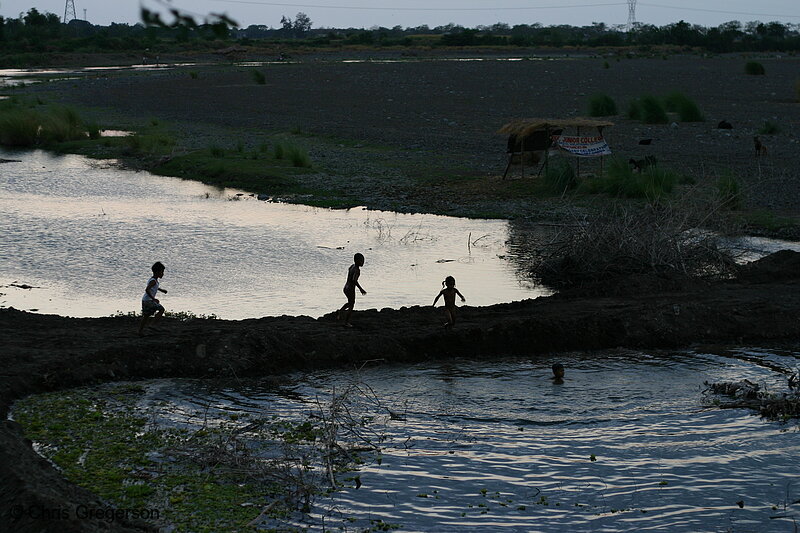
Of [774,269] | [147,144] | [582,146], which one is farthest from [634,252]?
[147,144]

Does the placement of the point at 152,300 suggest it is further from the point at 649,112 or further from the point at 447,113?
the point at 447,113

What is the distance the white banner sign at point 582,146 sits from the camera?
2256 cm

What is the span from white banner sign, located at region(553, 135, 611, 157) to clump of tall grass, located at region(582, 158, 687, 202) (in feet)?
1.39

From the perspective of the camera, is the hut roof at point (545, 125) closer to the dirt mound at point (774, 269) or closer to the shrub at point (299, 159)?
the shrub at point (299, 159)

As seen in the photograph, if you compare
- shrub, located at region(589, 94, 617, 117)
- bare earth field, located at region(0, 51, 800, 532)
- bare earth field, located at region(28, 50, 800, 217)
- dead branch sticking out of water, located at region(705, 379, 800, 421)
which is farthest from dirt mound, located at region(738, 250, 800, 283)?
shrub, located at region(589, 94, 617, 117)

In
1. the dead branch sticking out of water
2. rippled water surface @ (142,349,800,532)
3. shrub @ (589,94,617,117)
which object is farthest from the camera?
shrub @ (589,94,617,117)

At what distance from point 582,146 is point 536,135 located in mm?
1375

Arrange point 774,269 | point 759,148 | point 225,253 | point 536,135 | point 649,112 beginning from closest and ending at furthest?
1. point 774,269
2. point 225,253
3. point 536,135
4. point 759,148
5. point 649,112

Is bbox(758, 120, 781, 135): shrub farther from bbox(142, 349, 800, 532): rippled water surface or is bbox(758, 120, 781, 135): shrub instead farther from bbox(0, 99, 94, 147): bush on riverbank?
bbox(0, 99, 94, 147): bush on riverbank

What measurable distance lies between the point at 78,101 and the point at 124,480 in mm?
44459

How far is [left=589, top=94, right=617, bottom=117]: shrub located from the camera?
37.0 meters

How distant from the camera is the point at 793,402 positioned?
983 cm

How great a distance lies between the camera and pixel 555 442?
9.16 m

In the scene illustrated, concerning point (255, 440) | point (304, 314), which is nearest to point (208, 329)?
point (304, 314)
